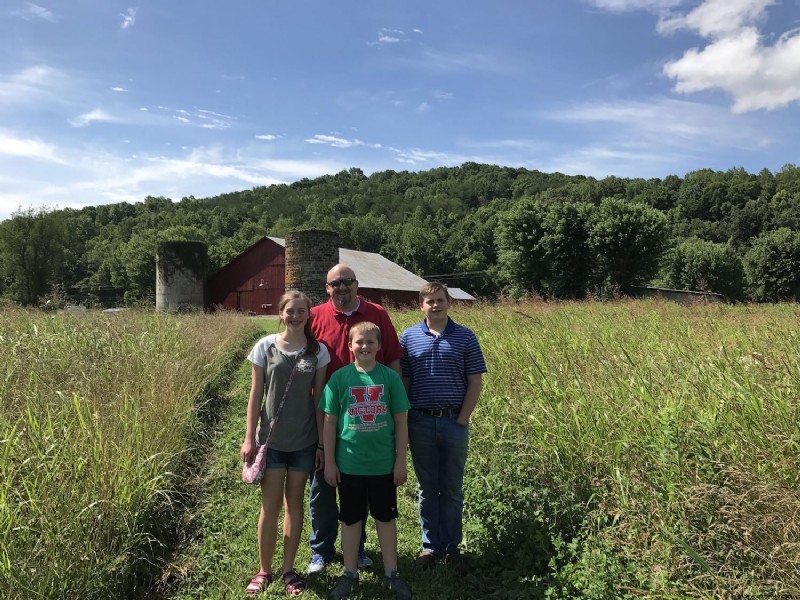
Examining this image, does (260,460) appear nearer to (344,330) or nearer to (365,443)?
(365,443)

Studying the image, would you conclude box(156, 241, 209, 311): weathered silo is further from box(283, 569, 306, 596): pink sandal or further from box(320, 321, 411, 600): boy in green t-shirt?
box(320, 321, 411, 600): boy in green t-shirt


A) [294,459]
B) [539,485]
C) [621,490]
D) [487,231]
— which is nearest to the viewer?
[621,490]

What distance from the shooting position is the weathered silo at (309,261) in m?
11.9

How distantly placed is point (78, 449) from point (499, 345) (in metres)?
4.42

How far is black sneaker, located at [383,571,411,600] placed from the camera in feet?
9.61

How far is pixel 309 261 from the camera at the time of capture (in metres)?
11.9

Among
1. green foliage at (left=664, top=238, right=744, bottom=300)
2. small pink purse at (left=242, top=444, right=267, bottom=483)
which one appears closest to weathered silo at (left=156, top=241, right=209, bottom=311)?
small pink purse at (left=242, top=444, right=267, bottom=483)

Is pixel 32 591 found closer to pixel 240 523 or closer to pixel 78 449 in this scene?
pixel 78 449

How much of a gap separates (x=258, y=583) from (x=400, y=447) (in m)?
1.15

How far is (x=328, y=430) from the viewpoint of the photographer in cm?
304

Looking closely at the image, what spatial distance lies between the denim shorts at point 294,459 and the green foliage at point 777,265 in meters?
46.7

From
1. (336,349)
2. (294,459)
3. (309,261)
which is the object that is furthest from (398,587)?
(309,261)

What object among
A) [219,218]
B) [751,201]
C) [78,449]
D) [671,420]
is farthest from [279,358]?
[219,218]

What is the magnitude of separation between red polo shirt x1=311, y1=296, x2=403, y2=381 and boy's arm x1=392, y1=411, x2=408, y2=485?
1.32 ft
